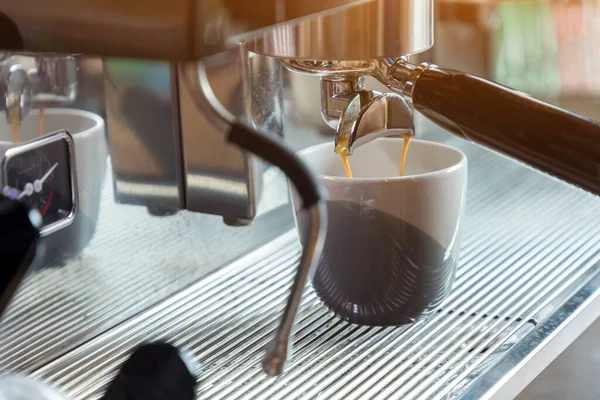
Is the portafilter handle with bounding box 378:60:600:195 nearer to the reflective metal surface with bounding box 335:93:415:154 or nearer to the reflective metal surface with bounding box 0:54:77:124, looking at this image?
the reflective metal surface with bounding box 335:93:415:154

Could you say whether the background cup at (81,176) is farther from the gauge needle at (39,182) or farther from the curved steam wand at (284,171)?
the curved steam wand at (284,171)

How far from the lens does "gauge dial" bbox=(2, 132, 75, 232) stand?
1.24ft

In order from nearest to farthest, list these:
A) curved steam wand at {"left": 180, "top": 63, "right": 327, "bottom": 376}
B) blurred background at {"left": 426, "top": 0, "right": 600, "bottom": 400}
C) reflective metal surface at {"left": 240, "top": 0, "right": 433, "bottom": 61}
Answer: curved steam wand at {"left": 180, "top": 63, "right": 327, "bottom": 376} → reflective metal surface at {"left": 240, "top": 0, "right": 433, "bottom": 61} → blurred background at {"left": 426, "top": 0, "right": 600, "bottom": 400}

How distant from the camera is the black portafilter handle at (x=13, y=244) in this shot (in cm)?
26

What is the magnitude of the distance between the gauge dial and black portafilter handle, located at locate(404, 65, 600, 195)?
7.0 inches

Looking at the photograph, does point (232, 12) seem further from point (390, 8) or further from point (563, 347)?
point (563, 347)

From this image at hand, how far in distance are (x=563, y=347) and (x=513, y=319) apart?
3cm

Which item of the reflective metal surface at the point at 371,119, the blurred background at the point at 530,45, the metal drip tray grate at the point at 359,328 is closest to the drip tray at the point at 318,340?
the metal drip tray grate at the point at 359,328

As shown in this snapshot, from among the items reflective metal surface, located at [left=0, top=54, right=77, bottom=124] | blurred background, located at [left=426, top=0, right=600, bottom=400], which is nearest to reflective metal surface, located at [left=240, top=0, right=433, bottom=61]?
reflective metal surface, located at [left=0, top=54, right=77, bottom=124]

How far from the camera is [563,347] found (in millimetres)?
445

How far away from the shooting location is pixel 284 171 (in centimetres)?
24

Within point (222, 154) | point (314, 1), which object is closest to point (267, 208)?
point (222, 154)

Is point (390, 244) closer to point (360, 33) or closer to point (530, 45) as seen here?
point (360, 33)

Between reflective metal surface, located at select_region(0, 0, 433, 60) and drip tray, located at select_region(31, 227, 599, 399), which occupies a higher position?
reflective metal surface, located at select_region(0, 0, 433, 60)
